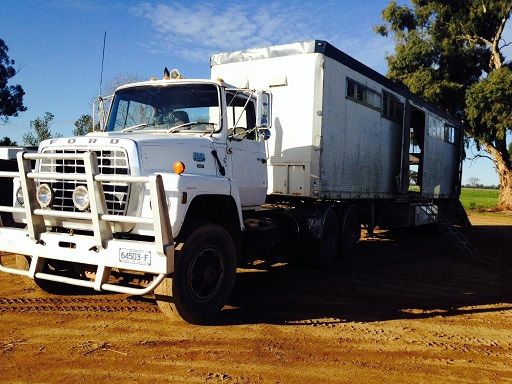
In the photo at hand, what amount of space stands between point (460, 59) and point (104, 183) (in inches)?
1079

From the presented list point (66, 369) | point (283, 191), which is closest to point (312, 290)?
point (283, 191)

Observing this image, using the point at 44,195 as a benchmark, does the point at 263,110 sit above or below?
above

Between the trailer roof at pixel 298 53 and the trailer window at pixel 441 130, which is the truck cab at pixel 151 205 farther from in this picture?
the trailer window at pixel 441 130

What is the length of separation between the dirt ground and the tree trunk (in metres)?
23.8

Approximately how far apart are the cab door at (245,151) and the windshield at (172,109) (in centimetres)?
27

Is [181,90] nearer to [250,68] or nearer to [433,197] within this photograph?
[250,68]

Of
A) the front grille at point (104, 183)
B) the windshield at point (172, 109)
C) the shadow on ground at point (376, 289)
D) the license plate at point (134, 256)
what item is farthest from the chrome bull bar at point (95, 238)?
the windshield at point (172, 109)

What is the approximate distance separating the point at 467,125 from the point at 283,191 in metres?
22.4

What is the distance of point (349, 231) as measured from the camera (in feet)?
32.5

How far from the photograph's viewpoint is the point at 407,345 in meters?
4.76

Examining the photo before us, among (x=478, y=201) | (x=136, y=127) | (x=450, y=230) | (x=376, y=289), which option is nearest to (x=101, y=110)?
(x=136, y=127)

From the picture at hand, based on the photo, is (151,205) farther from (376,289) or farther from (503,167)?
(503,167)

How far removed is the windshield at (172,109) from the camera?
6035 millimetres

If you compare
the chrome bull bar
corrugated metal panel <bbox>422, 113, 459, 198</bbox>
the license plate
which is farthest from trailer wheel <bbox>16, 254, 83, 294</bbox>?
corrugated metal panel <bbox>422, 113, 459, 198</bbox>
